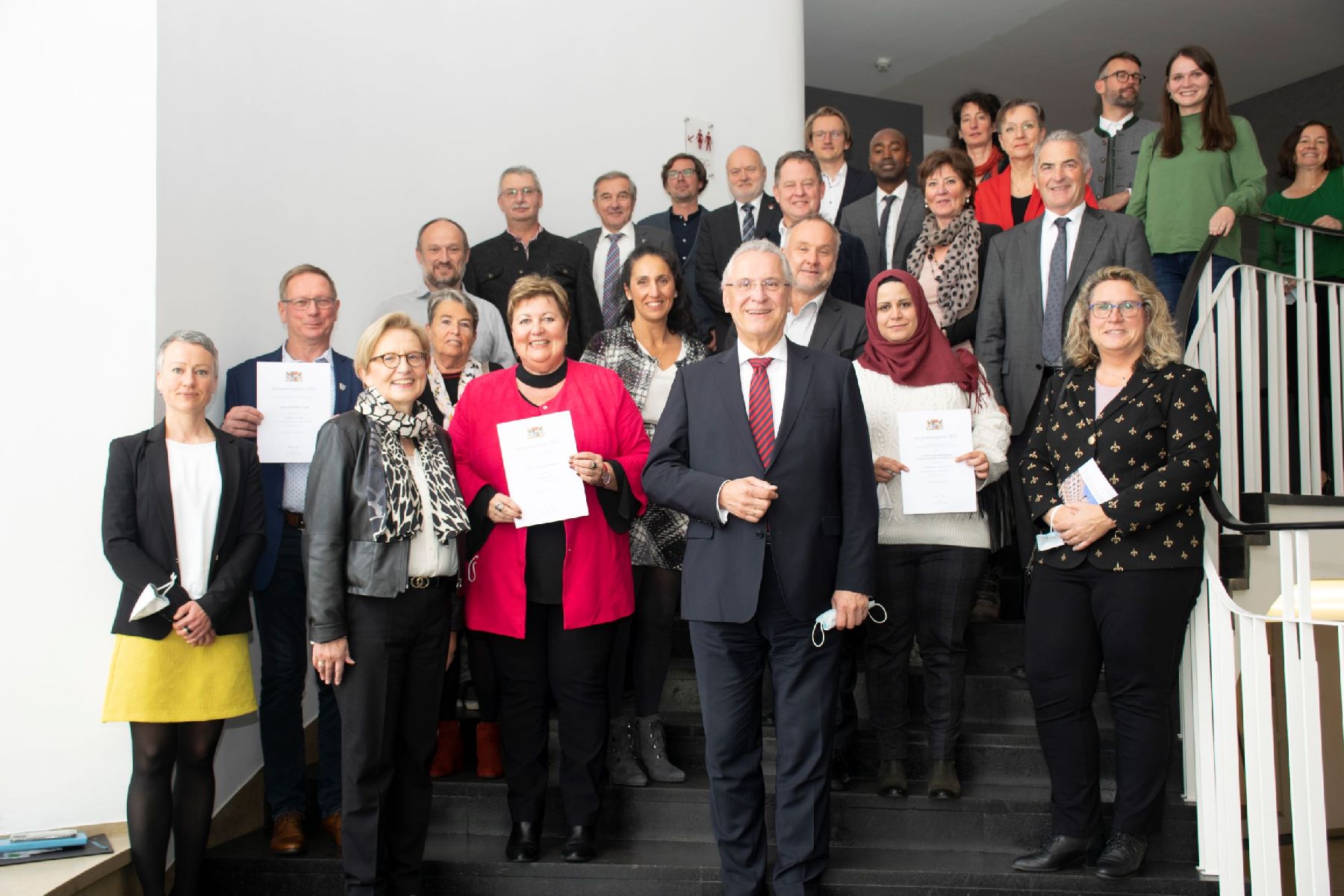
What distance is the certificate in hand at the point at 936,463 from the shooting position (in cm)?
347

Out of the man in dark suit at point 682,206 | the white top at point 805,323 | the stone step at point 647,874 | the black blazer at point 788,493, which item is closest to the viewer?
the black blazer at point 788,493

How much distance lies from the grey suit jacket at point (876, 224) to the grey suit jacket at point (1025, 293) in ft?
2.33

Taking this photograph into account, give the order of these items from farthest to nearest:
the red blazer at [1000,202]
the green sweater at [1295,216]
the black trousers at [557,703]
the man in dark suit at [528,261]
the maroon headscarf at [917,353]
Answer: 1. the green sweater at [1295,216]
2. the man in dark suit at [528,261]
3. the red blazer at [1000,202]
4. the maroon headscarf at [917,353]
5. the black trousers at [557,703]

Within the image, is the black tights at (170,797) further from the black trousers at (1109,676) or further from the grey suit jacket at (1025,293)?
the grey suit jacket at (1025,293)

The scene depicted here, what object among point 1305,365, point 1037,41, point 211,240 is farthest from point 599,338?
point 1037,41

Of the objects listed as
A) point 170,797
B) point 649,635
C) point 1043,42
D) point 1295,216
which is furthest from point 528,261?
point 1043,42

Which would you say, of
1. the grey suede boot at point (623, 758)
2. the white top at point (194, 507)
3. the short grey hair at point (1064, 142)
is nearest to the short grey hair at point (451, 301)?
the white top at point (194, 507)

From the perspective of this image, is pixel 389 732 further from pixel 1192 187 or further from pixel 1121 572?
pixel 1192 187

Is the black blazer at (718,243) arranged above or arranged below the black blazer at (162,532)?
above

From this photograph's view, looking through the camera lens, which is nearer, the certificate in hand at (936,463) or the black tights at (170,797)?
the black tights at (170,797)

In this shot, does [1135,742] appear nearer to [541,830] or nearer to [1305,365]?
[541,830]

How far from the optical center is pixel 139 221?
3.75 meters

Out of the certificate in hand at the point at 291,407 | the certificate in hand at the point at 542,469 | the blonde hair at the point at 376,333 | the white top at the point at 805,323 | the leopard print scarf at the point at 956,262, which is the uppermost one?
the leopard print scarf at the point at 956,262

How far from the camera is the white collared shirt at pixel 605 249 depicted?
539cm
